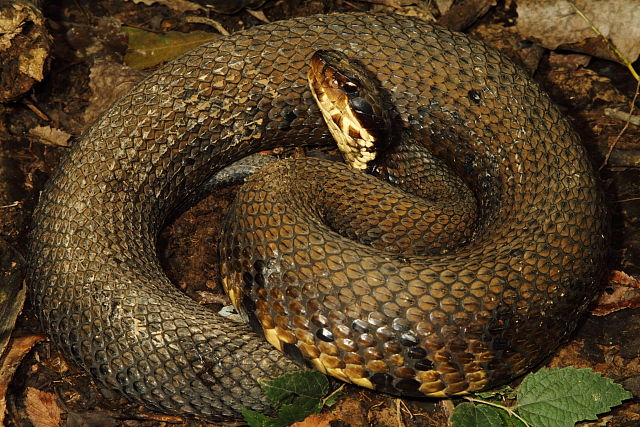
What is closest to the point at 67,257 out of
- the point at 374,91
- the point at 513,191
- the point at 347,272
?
the point at 347,272

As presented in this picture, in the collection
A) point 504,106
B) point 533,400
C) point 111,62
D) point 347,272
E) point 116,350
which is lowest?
point 533,400

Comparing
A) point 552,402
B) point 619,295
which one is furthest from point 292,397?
point 619,295

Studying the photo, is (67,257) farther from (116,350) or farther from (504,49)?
(504,49)

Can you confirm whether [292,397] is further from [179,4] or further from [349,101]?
[179,4]

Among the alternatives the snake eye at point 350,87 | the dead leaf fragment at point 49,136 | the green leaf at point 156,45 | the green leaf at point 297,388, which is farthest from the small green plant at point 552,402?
the green leaf at point 156,45

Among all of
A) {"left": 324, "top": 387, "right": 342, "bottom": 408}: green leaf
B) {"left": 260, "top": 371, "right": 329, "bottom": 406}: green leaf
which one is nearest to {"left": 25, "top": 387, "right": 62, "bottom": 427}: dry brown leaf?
{"left": 260, "top": 371, "right": 329, "bottom": 406}: green leaf

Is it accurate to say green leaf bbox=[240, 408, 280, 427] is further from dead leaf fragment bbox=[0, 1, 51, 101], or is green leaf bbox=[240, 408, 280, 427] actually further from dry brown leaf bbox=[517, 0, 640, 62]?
dry brown leaf bbox=[517, 0, 640, 62]

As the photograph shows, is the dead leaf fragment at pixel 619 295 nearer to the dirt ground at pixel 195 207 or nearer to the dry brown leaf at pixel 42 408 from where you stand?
the dirt ground at pixel 195 207
